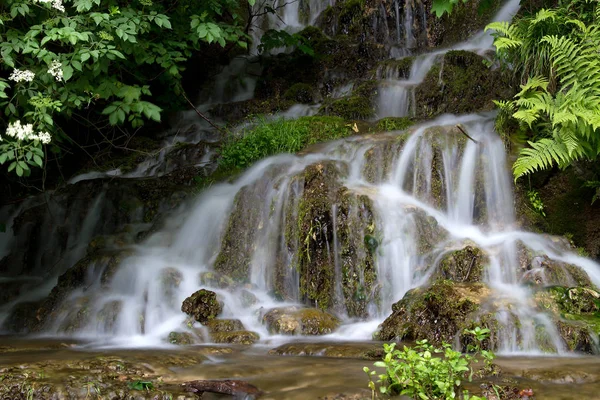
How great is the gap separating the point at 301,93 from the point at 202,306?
6.67m

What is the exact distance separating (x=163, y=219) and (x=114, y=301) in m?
2.09

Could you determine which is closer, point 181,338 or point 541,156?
point 181,338

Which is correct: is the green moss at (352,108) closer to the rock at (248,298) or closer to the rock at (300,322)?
the rock at (248,298)

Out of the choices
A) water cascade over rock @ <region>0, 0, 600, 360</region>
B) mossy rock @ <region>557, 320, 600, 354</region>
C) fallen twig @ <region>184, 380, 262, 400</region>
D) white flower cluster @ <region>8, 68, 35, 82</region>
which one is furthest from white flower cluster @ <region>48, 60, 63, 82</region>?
mossy rock @ <region>557, 320, 600, 354</region>

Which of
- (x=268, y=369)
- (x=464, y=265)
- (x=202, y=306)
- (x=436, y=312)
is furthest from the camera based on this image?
(x=202, y=306)

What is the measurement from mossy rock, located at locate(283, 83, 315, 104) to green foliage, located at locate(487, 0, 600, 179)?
4825 millimetres

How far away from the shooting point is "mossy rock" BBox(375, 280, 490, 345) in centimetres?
497

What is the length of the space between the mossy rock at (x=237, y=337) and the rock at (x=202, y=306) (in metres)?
0.45

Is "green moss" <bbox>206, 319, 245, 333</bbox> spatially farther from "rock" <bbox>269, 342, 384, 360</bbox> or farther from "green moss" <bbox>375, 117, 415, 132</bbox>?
"green moss" <bbox>375, 117, 415, 132</bbox>

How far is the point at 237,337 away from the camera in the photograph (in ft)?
17.9

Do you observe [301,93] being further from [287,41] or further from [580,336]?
[580,336]

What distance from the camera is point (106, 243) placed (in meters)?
7.80

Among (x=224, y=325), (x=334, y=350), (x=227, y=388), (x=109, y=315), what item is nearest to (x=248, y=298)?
(x=224, y=325)

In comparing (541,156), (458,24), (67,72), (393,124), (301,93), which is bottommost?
(541,156)
